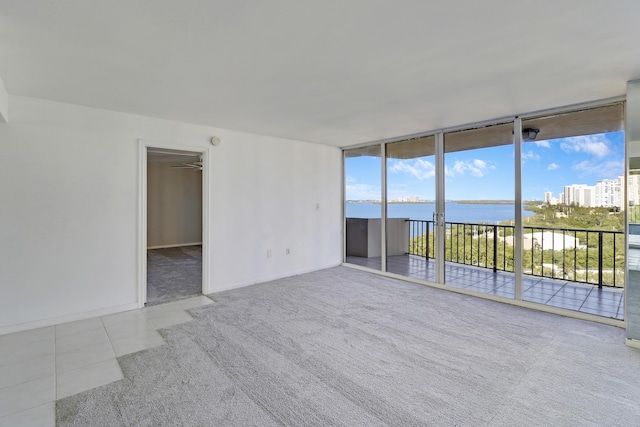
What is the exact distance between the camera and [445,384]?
205cm

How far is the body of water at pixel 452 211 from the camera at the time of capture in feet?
13.2

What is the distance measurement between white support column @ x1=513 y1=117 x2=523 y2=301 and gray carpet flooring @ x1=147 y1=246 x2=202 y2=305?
4.19m

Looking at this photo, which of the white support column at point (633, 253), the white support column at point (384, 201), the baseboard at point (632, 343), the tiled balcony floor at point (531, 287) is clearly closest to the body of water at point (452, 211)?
the white support column at point (384, 201)

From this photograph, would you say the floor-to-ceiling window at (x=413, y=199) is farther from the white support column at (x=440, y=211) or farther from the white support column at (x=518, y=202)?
the white support column at (x=518, y=202)

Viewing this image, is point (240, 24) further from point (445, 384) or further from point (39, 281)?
point (39, 281)

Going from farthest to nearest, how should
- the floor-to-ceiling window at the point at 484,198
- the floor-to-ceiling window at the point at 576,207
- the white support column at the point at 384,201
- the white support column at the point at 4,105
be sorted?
the white support column at the point at 384,201 → the floor-to-ceiling window at the point at 484,198 → the floor-to-ceiling window at the point at 576,207 → the white support column at the point at 4,105

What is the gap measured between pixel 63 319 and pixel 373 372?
322cm

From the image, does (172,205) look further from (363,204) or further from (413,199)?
(413,199)

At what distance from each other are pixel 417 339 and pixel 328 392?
3.70 ft

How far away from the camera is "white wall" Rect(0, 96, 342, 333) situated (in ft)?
9.53

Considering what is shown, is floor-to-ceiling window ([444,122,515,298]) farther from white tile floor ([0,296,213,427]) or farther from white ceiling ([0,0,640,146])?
white tile floor ([0,296,213,427])

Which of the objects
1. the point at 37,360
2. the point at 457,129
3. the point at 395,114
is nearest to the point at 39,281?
the point at 37,360

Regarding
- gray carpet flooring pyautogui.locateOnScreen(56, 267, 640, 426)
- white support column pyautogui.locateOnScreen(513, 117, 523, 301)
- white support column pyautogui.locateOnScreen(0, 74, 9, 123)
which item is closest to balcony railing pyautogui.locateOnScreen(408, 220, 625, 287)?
white support column pyautogui.locateOnScreen(513, 117, 523, 301)

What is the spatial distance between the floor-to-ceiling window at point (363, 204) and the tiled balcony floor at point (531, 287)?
66 centimetres
